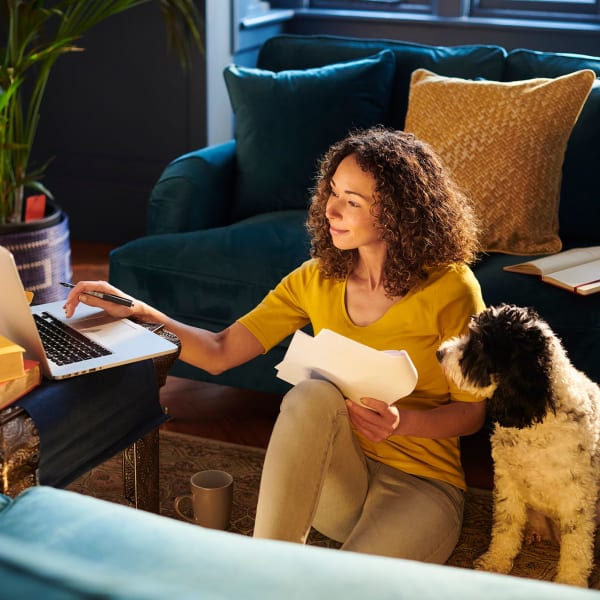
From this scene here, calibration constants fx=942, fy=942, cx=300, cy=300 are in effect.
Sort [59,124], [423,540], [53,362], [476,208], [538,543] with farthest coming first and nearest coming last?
[59,124] → [476,208] → [538,543] → [423,540] → [53,362]

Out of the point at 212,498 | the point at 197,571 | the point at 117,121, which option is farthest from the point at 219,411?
the point at 197,571

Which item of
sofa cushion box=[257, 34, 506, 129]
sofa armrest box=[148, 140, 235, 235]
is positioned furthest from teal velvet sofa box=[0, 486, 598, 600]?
sofa cushion box=[257, 34, 506, 129]

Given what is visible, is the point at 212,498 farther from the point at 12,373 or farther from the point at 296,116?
the point at 296,116

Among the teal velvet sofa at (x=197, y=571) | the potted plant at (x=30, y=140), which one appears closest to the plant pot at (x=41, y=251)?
the potted plant at (x=30, y=140)

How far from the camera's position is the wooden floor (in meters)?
2.69

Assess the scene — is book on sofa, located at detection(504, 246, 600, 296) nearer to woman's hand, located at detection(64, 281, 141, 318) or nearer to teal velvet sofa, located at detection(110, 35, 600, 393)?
teal velvet sofa, located at detection(110, 35, 600, 393)

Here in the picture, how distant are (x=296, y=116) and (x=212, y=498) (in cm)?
144

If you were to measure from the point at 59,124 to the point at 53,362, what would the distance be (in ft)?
10.3

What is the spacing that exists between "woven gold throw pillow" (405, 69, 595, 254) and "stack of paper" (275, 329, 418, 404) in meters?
1.10

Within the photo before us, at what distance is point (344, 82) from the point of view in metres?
3.05

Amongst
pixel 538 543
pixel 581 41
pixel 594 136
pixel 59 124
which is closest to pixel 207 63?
pixel 59 124

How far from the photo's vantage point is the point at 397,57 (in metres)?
3.15

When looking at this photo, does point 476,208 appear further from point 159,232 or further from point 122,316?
point 122,316

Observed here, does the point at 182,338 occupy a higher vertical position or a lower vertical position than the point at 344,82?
lower
